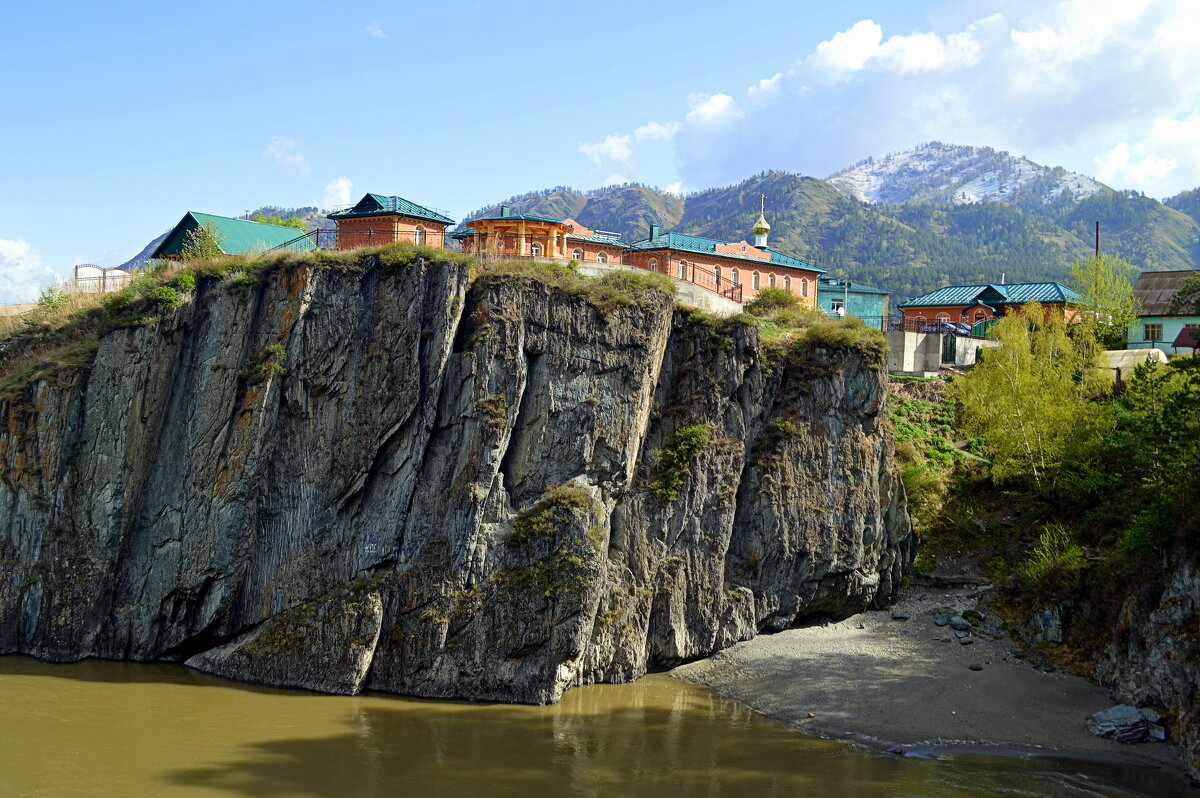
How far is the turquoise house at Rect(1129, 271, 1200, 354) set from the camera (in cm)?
5594

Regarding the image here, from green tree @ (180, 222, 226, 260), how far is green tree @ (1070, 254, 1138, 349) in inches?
1795

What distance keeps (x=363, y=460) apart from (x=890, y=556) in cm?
2030

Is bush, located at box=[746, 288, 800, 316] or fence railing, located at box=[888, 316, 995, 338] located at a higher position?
fence railing, located at box=[888, 316, 995, 338]

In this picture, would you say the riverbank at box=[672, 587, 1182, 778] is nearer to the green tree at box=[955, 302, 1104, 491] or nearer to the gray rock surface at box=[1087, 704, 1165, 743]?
the gray rock surface at box=[1087, 704, 1165, 743]

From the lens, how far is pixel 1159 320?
57.3 meters

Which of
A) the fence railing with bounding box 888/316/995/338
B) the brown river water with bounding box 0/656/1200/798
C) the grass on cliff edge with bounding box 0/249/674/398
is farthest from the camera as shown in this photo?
the fence railing with bounding box 888/316/995/338

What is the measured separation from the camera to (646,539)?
31.9 m

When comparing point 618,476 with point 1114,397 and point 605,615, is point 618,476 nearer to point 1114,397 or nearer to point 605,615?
point 605,615

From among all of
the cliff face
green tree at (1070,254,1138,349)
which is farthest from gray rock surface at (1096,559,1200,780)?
green tree at (1070,254,1138,349)

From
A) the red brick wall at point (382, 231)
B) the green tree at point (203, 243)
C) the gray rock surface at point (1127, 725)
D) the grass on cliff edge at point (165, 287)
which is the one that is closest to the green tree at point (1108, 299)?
the gray rock surface at point (1127, 725)

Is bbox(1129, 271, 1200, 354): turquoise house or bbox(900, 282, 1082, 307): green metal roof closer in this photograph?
bbox(1129, 271, 1200, 354): turquoise house

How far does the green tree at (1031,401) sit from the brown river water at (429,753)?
17.1m

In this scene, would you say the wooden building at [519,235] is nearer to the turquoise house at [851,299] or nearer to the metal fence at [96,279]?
the metal fence at [96,279]

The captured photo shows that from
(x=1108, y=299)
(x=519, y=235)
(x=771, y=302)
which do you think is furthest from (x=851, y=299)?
(x=519, y=235)
